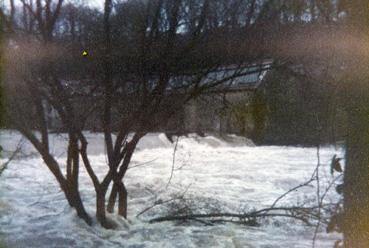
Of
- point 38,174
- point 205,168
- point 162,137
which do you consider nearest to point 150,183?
point 38,174

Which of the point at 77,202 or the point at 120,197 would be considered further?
Answer: the point at 120,197

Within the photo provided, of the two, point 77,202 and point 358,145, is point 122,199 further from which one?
point 358,145

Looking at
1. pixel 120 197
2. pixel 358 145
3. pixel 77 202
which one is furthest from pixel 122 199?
pixel 358 145

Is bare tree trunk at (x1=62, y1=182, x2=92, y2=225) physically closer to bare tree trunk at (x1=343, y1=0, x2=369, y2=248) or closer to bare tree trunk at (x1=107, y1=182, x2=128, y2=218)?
bare tree trunk at (x1=107, y1=182, x2=128, y2=218)

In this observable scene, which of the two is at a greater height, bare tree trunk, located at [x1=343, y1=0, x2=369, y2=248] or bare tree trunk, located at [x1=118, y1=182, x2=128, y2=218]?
bare tree trunk, located at [x1=343, y1=0, x2=369, y2=248]

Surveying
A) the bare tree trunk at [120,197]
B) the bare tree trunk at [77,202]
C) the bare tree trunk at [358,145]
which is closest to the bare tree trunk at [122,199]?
the bare tree trunk at [120,197]

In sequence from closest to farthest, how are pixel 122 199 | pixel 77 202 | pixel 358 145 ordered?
pixel 358 145, pixel 77 202, pixel 122 199

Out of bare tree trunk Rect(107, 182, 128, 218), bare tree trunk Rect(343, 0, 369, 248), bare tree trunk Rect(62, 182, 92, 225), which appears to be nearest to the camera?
bare tree trunk Rect(343, 0, 369, 248)

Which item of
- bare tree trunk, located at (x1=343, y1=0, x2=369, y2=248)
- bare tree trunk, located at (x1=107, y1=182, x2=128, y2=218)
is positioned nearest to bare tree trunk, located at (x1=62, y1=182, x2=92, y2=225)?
bare tree trunk, located at (x1=107, y1=182, x2=128, y2=218)

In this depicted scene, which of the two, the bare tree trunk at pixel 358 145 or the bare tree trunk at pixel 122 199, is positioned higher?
the bare tree trunk at pixel 358 145

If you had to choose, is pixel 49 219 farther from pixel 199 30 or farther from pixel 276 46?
pixel 276 46

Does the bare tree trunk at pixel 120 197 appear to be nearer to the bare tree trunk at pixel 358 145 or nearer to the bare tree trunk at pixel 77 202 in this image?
the bare tree trunk at pixel 77 202

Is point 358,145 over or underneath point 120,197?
over

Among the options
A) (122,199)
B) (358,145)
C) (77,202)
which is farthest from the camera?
(122,199)
